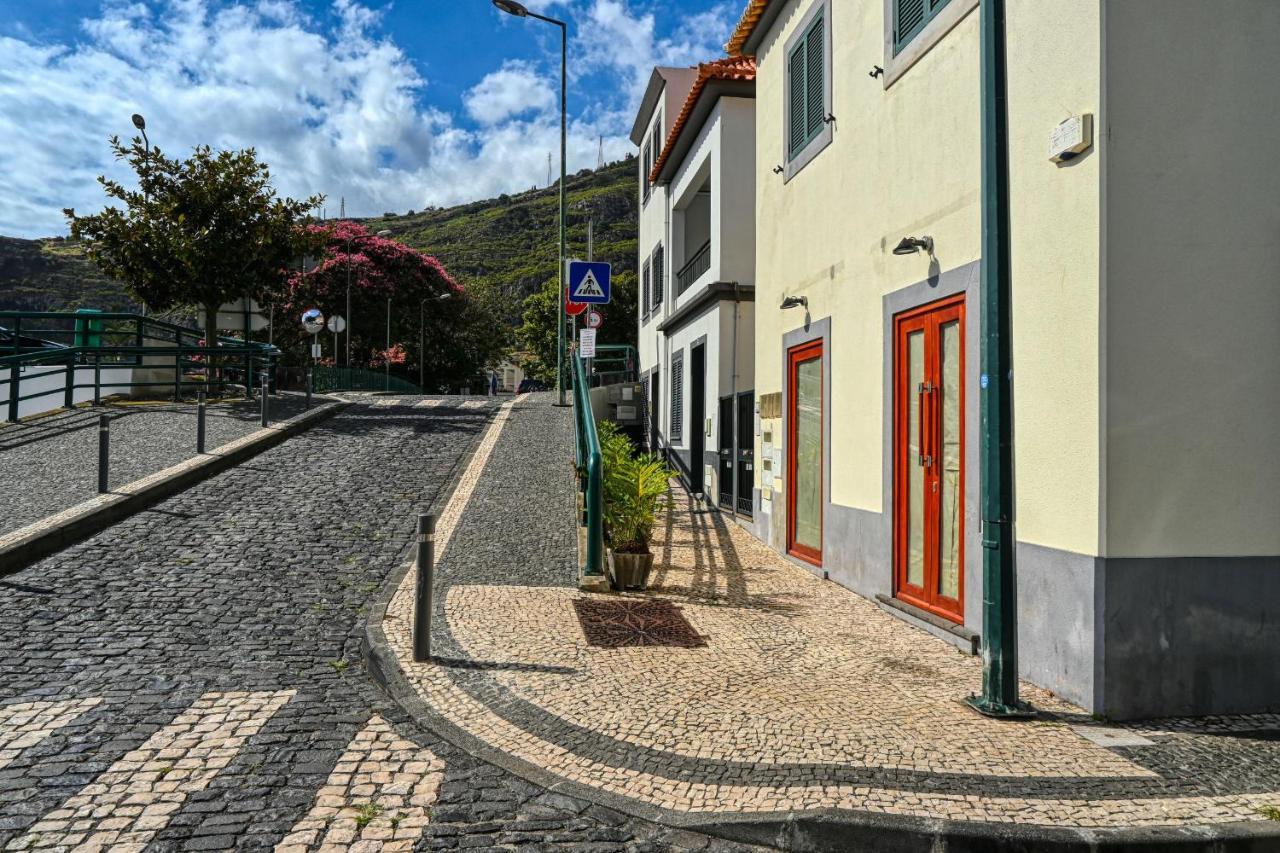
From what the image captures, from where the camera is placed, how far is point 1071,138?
200 inches

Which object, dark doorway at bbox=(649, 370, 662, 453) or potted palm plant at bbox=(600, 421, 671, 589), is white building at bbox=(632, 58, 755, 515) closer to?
dark doorway at bbox=(649, 370, 662, 453)

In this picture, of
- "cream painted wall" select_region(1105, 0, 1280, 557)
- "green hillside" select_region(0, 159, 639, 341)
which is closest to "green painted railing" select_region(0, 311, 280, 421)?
"cream painted wall" select_region(1105, 0, 1280, 557)

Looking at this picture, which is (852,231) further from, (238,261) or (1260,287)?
(238,261)

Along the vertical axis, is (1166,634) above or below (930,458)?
below

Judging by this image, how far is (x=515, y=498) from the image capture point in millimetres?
11016

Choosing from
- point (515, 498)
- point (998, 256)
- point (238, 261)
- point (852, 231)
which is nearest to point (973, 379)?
point (998, 256)

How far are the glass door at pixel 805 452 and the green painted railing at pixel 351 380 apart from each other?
24885 mm

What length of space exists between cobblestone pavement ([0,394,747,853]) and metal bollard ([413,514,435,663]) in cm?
36

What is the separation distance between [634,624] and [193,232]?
1510 cm

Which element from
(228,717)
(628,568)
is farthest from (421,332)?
(228,717)

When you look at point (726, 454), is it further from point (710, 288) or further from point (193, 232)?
point (193, 232)

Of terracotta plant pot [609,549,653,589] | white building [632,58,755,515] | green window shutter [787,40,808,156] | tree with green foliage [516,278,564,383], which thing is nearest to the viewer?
terracotta plant pot [609,549,653,589]

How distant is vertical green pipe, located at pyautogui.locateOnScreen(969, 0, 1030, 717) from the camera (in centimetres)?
482

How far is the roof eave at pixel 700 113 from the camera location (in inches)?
579
